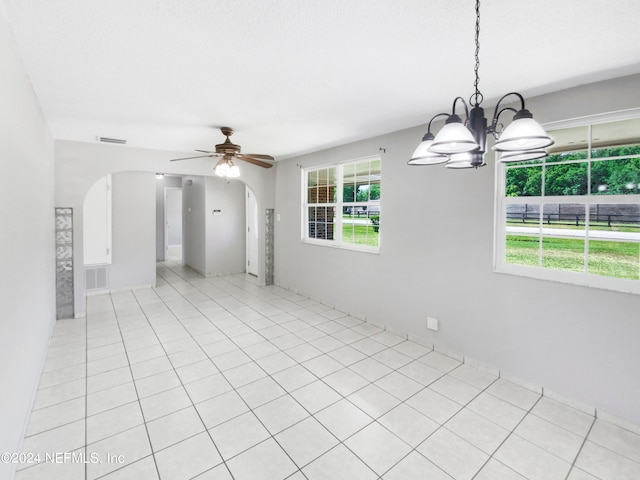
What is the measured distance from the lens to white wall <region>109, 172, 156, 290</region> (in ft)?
18.5

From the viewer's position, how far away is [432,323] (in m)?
3.47

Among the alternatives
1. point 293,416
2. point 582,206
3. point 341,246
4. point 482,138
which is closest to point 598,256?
point 582,206

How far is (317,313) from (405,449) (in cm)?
272

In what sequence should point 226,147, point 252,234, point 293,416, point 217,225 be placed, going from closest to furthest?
point 293,416 → point 226,147 → point 217,225 → point 252,234

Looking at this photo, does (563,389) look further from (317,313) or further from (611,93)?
(317,313)

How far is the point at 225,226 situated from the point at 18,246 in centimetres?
517

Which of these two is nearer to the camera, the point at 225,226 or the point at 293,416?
the point at 293,416

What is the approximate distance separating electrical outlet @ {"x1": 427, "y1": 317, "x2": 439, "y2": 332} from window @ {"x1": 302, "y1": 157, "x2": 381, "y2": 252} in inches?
44.4

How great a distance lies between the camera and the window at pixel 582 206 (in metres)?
2.33

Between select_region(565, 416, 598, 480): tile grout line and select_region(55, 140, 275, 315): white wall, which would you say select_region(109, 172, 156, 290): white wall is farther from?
select_region(565, 416, 598, 480): tile grout line

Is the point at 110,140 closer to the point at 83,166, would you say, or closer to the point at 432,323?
the point at 83,166

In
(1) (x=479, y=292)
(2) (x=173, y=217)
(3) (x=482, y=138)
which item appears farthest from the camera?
(2) (x=173, y=217)

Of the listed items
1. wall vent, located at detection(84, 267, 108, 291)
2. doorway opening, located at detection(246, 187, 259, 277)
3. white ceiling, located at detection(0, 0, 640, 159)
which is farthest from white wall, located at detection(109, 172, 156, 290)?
white ceiling, located at detection(0, 0, 640, 159)

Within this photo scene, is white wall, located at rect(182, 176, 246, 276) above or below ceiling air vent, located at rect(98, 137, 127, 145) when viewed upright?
Answer: below
